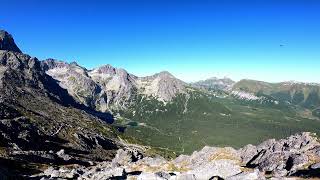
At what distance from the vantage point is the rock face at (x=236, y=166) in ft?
351

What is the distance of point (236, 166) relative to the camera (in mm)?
129000

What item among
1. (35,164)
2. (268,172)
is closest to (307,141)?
(268,172)

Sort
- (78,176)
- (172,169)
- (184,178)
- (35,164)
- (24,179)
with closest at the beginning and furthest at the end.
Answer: (184,178) → (24,179) → (78,176) → (172,169) → (35,164)

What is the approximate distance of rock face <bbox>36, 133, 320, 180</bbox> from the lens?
107125 mm

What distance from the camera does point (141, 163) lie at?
165m

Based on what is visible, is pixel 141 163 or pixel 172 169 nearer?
pixel 172 169

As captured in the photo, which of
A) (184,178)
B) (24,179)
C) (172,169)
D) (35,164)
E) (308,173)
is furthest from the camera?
(35,164)

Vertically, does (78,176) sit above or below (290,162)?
below

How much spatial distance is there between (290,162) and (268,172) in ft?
24.9

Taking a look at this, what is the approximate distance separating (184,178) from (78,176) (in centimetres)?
4638

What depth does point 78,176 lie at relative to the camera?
456 feet

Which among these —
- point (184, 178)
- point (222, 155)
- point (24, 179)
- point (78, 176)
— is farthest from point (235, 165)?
point (24, 179)

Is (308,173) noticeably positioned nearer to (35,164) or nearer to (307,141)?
(307,141)

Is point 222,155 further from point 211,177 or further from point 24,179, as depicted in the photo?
point 24,179
